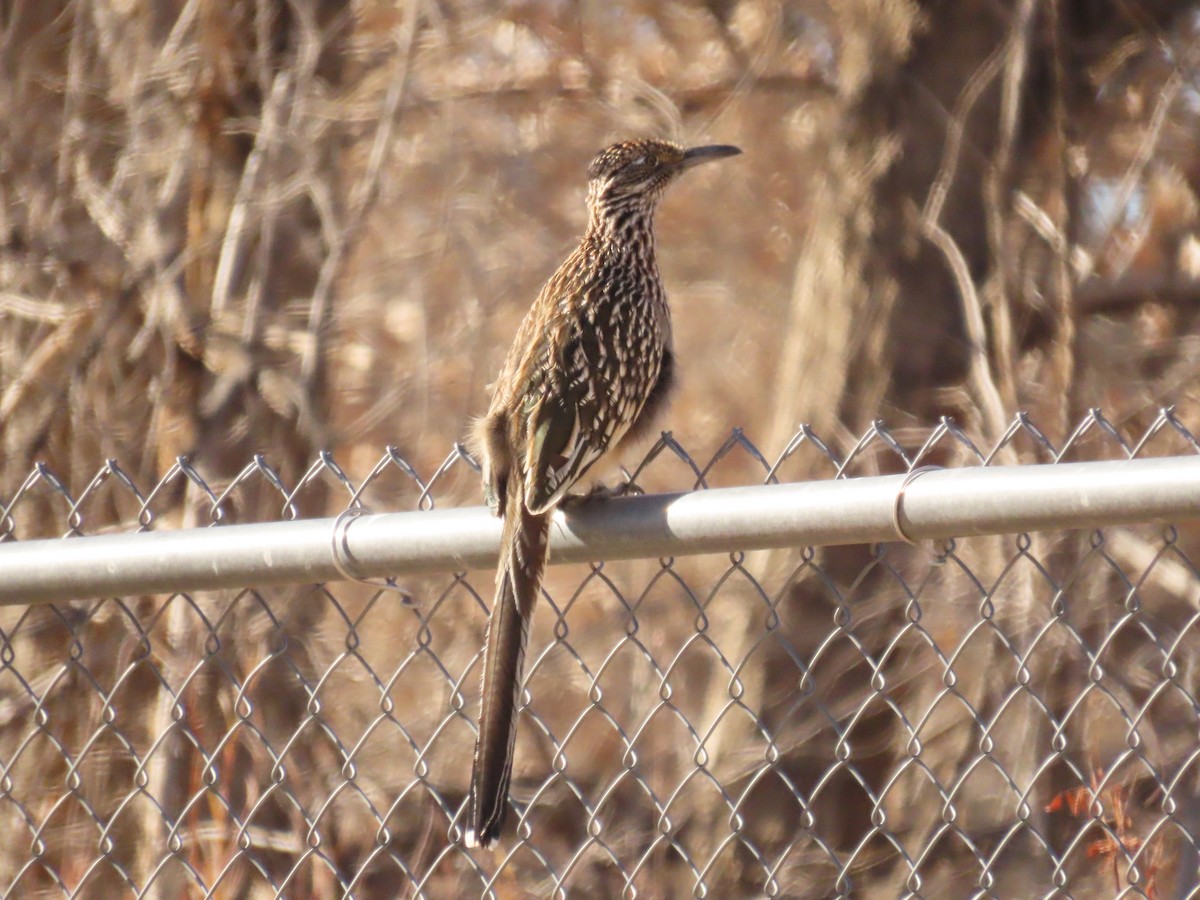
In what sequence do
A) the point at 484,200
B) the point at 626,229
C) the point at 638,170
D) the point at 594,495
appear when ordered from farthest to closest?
the point at 484,200 < the point at 638,170 < the point at 626,229 < the point at 594,495

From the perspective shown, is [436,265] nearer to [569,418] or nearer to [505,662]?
[569,418]

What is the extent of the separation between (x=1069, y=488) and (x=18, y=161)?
Result: 6.55 meters

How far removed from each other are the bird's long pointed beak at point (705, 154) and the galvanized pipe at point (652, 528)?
6.92ft

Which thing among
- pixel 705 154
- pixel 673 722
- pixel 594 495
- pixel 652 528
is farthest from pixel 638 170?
pixel 673 722

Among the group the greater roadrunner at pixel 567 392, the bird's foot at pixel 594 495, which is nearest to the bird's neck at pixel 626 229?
the greater roadrunner at pixel 567 392

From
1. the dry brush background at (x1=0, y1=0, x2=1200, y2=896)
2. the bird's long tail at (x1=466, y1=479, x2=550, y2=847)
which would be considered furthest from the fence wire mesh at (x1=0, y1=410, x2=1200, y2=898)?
the bird's long tail at (x1=466, y1=479, x2=550, y2=847)

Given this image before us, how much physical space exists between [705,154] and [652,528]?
2.49 metres

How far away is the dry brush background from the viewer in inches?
306

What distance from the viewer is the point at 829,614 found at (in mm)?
8664

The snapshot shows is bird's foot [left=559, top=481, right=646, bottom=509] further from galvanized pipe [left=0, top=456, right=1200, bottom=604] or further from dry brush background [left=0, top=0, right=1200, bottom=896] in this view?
dry brush background [left=0, top=0, right=1200, bottom=896]

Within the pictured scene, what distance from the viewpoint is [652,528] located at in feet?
10.4

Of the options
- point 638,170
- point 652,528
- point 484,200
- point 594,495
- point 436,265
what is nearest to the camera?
point 652,528

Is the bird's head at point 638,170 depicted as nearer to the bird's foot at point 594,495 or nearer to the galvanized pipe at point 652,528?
the bird's foot at point 594,495

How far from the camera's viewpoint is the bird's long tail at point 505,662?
3117mm
